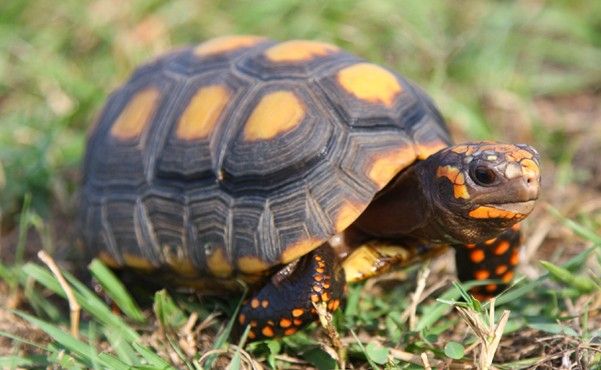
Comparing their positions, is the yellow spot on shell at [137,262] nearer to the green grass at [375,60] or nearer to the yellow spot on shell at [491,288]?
the green grass at [375,60]

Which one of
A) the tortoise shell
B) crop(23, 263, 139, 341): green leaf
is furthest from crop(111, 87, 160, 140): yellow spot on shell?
crop(23, 263, 139, 341): green leaf

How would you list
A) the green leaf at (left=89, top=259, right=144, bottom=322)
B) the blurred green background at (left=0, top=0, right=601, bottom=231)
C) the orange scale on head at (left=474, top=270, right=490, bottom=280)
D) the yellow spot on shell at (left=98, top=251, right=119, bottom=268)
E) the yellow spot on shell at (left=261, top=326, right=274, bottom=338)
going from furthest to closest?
the blurred green background at (left=0, top=0, right=601, bottom=231)
the yellow spot on shell at (left=98, top=251, right=119, bottom=268)
the green leaf at (left=89, top=259, right=144, bottom=322)
the orange scale on head at (left=474, top=270, right=490, bottom=280)
the yellow spot on shell at (left=261, top=326, right=274, bottom=338)

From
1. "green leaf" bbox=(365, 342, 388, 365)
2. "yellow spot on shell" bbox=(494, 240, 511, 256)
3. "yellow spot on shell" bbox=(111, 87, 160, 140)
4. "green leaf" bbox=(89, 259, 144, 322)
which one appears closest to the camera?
"green leaf" bbox=(365, 342, 388, 365)

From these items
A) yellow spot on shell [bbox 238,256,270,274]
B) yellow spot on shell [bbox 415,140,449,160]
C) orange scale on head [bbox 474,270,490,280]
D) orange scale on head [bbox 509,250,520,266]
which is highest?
yellow spot on shell [bbox 415,140,449,160]

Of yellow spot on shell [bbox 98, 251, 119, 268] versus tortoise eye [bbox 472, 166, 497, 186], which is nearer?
tortoise eye [bbox 472, 166, 497, 186]

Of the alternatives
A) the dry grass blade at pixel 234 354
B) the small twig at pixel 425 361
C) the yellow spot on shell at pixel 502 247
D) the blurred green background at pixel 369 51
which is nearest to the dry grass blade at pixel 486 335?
the small twig at pixel 425 361

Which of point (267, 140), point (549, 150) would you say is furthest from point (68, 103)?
point (549, 150)

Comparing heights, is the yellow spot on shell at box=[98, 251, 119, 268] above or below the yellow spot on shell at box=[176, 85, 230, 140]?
below

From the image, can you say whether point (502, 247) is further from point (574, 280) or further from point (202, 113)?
point (202, 113)

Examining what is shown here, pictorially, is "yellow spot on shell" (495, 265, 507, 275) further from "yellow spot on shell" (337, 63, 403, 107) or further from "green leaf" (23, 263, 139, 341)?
"green leaf" (23, 263, 139, 341)
